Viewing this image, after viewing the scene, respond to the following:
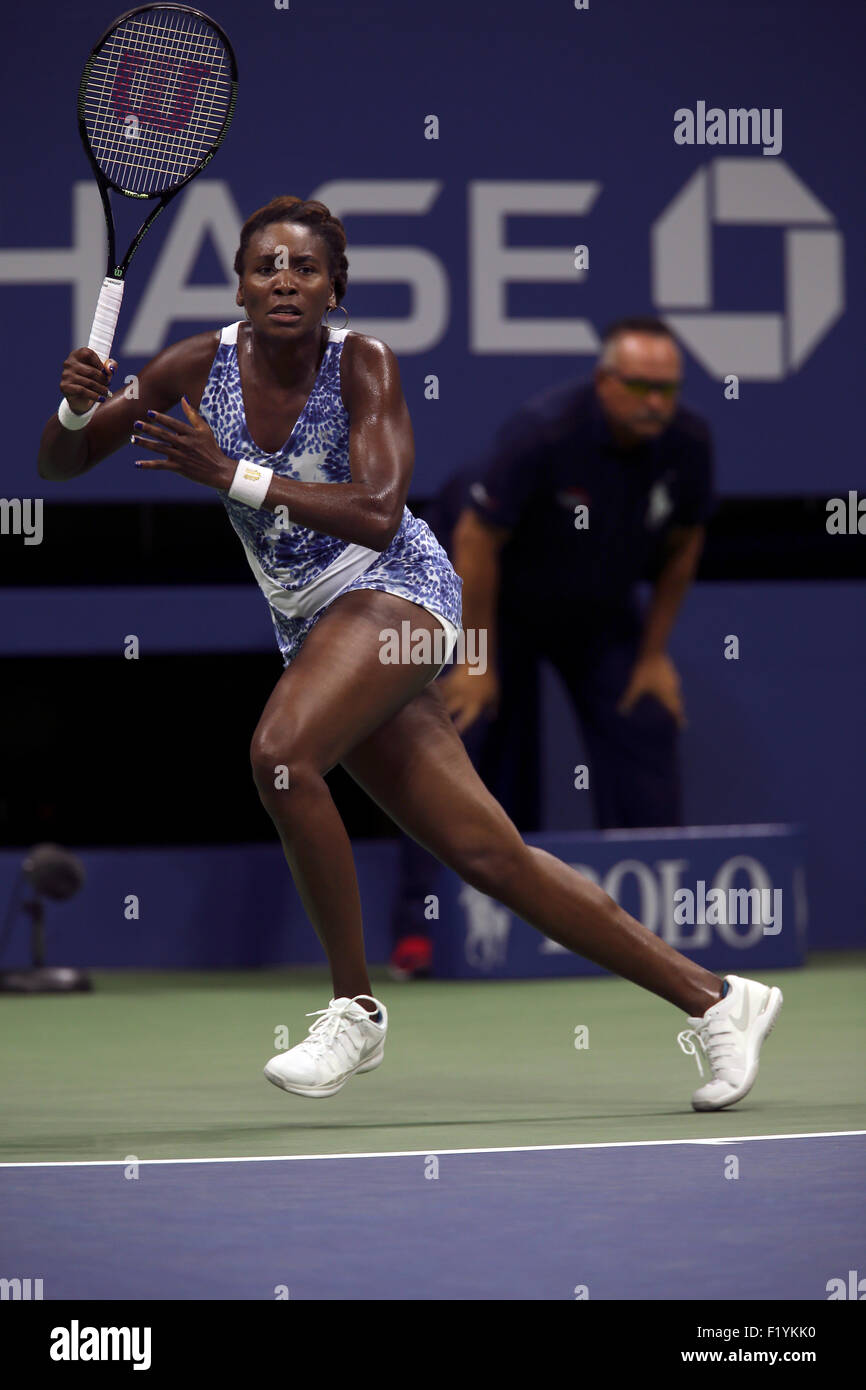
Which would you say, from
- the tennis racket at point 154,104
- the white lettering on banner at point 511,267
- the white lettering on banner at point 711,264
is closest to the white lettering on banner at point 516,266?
the white lettering on banner at point 511,267

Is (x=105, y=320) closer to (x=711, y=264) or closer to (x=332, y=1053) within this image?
(x=332, y=1053)

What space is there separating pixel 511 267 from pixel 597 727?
1718mm

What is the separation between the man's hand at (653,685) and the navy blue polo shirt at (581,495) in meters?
0.23

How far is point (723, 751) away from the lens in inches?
336

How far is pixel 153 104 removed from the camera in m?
4.95

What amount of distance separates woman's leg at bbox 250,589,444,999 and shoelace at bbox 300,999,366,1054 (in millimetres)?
55

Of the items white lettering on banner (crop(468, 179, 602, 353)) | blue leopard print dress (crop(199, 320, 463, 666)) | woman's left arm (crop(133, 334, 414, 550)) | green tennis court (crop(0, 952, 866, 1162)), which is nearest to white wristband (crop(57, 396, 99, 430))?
woman's left arm (crop(133, 334, 414, 550))

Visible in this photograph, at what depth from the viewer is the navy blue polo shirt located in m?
7.65

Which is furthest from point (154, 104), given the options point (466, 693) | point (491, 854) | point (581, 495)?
point (466, 693)

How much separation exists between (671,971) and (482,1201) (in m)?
1.06

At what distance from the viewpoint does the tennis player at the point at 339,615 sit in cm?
409

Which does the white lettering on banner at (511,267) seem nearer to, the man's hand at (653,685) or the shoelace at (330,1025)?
the man's hand at (653,685)
